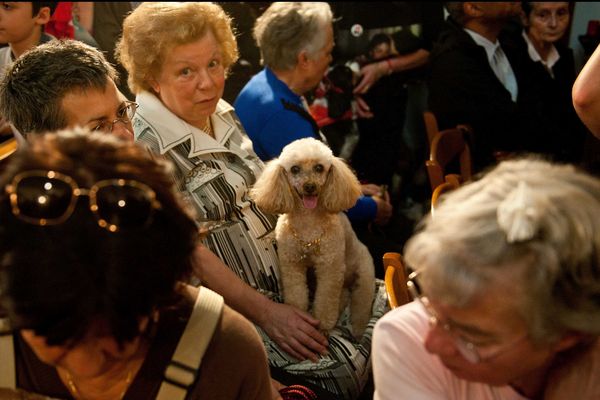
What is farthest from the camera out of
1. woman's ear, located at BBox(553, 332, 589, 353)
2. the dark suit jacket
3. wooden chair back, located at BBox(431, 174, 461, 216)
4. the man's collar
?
the man's collar

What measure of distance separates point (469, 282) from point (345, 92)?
282 cm

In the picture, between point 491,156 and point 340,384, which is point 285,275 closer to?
point 340,384

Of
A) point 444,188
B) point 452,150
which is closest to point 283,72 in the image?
point 452,150

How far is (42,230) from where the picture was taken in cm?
102

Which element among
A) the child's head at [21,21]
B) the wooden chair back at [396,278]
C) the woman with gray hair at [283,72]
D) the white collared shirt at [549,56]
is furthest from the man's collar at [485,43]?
the wooden chair back at [396,278]

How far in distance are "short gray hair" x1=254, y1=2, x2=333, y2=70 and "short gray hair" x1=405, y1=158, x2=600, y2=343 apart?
1.88 m

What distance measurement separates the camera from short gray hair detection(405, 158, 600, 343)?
1.00 m

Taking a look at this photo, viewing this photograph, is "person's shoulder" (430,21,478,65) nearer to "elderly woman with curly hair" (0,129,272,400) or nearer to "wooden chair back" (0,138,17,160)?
"wooden chair back" (0,138,17,160)

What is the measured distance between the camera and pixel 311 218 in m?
2.15

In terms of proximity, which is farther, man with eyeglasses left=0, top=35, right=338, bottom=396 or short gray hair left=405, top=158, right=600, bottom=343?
man with eyeglasses left=0, top=35, right=338, bottom=396

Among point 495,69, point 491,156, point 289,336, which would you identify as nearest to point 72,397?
point 289,336

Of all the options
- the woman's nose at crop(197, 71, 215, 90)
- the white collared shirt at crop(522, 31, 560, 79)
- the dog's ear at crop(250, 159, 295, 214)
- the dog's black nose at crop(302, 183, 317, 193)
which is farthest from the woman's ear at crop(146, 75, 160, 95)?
the white collared shirt at crop(522, 31, 560, 79)

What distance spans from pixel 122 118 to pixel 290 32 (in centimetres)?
119

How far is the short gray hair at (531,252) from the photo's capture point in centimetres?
100
